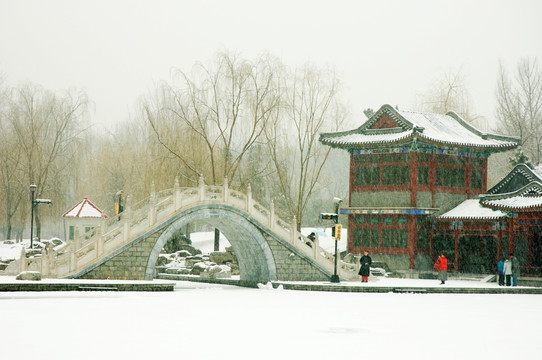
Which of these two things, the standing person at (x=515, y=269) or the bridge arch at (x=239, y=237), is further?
the standing person at (x=515, y=269)

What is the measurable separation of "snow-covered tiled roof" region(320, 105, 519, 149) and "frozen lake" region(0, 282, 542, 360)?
11754 mm

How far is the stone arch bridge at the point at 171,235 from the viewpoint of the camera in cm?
2773

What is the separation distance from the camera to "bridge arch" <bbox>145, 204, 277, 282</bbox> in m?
29.7

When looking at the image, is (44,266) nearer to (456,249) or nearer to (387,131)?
(387,131)

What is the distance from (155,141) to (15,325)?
2991 cm

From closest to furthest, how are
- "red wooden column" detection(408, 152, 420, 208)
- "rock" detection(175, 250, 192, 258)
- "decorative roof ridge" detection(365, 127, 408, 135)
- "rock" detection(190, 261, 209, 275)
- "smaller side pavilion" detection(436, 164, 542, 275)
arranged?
"smaller side pavilion" detection(436, 164, 542, 275)
"red wooden column" detection(408, 152, 420, 208)
"decorative roof ridge" detection(365, 127, 408, 135)
"rock" detection(190, 261, 209, 275)
"rock" detection(175, 250, 192, 258)

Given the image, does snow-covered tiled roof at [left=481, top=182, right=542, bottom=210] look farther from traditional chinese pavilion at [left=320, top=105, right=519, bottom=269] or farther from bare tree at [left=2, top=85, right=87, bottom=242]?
bare tree at [left=2, top=85, right=87, bottom=242]

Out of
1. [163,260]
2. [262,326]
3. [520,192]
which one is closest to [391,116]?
[520,192]

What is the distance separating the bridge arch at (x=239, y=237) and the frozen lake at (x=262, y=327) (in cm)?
326

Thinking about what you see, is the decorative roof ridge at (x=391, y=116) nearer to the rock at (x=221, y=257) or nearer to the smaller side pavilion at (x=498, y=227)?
the smaller side pavilion at (x=498, y=227)

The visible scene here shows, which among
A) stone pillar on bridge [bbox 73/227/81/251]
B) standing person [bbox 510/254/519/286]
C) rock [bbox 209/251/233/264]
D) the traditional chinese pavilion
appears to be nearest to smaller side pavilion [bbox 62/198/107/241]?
rock [bbox 209/251/233/264]

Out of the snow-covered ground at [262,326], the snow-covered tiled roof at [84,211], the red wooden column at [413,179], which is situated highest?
the red wooden column at [413,179]

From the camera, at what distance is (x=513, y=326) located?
18938mm

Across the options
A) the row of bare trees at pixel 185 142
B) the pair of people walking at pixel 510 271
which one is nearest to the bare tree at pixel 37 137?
the row of bare trees at pixel 185 142
